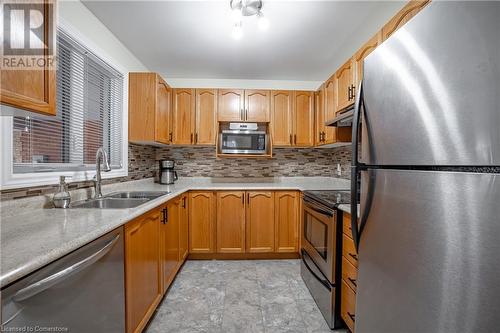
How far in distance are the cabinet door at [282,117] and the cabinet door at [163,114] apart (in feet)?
4.50

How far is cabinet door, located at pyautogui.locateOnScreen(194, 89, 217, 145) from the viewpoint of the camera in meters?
2.94

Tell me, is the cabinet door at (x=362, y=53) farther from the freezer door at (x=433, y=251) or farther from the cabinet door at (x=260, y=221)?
the cabinet door at (x=260, y=221)

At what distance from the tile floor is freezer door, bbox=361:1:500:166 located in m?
1.47

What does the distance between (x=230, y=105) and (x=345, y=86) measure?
1460 millimetres

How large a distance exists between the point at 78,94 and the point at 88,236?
1.41 m

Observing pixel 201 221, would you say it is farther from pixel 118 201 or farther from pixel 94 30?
pixel 94 30

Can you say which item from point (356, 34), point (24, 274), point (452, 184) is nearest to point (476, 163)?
point (452, 184)

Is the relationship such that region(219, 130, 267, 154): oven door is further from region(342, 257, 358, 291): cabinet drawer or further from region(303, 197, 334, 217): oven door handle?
region(342, 257, 358, 291): cabinet drawer

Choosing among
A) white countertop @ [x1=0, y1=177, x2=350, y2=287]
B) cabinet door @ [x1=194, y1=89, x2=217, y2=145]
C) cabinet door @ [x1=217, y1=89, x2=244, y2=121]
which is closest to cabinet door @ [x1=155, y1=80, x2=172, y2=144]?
cabinet door @ [x1=194, y1=89, x2=217, y2=145]

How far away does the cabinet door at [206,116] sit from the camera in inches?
116

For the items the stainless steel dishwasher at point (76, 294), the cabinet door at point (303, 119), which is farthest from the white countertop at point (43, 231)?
the cabinet door at point (303, 119)

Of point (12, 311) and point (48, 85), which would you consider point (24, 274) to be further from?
point (48, 85)

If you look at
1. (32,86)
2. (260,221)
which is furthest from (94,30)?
(260,221)

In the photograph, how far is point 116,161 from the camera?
2.27m
